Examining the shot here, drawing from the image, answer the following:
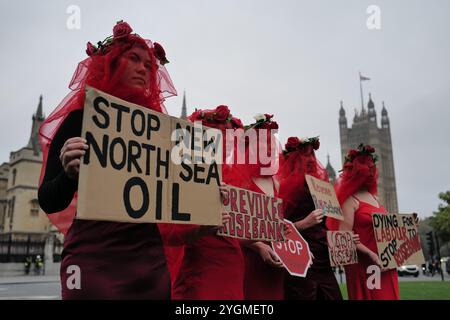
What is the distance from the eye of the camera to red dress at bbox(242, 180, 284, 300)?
3.23 m

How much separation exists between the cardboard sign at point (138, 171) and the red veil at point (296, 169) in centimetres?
173

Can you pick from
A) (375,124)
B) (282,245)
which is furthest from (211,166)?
(375,124)

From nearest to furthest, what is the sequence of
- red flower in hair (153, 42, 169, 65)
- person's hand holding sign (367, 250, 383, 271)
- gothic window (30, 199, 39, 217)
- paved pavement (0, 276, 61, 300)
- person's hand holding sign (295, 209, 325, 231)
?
red flower in hair (153, 42, 169, 65), person's hand holding sign (295, 209, 325, 231), person's hand holding sign (367, 250, 383, 271), paved pavement (0, 276, 61, 300), gothic window (30, 199, 39, 217)

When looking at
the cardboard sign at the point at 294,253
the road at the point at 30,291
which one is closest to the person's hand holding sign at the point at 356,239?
the cardboard sign at the point at 294,253

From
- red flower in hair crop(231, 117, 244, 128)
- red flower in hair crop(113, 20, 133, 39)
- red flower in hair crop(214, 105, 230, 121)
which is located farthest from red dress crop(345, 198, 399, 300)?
red flower in hair crop(113, 20, 133, 39)

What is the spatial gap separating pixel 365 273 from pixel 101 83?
317 centimetres

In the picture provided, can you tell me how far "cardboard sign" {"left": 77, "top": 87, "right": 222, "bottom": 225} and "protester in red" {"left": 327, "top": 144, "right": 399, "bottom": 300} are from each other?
2255 mm

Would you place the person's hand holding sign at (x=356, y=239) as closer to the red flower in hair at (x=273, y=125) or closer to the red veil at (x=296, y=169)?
the red veil at (x=296, y=169)

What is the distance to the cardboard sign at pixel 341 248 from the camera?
3.57 metres

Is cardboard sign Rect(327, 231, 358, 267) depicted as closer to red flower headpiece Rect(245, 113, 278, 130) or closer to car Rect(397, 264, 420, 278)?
red flower headpiece Rect(245, 113, 278, 130)

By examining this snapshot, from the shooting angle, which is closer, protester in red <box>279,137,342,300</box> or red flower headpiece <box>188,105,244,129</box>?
red flower headpiece <box>188,105,244,129</box>

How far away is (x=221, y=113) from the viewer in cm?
328

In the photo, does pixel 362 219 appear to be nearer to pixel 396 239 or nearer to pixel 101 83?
pixel 396 239

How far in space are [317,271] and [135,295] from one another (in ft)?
7.30
